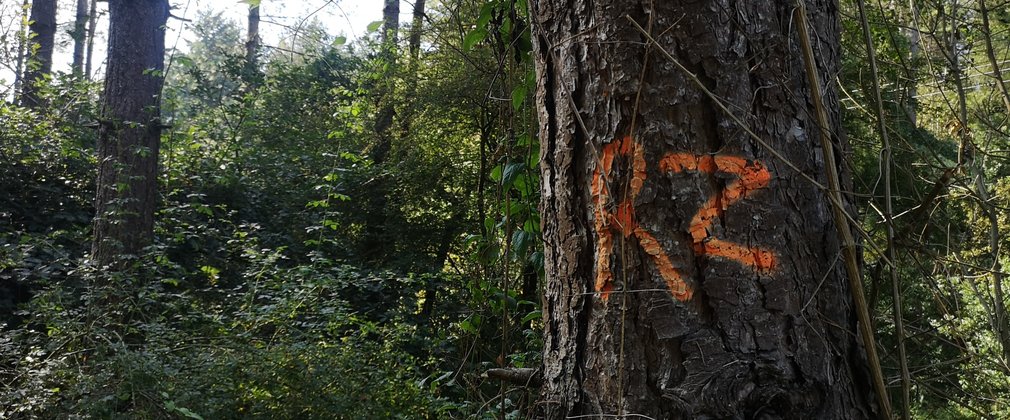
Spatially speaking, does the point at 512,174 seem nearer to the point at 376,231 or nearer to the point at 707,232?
the point at 707,232

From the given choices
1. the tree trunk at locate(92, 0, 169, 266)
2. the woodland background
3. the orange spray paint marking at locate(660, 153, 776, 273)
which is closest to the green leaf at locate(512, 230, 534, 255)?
the woodland background

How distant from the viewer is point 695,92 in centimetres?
126

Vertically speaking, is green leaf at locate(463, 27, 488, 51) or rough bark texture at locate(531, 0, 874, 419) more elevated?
green leaf at locate(463, 27, 488, 51)

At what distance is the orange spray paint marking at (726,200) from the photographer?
1232 millimetres

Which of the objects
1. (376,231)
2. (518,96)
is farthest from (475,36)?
(376,231)

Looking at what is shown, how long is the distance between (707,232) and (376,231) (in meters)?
7.91

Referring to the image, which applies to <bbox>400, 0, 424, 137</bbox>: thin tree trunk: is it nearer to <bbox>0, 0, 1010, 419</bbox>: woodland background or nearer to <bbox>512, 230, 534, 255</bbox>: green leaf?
<bbox>0, 0, 1010, 419</bbox>: woodland background

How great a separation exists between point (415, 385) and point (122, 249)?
132 inches

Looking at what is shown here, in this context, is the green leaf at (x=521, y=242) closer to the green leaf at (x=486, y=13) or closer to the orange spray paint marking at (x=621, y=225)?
the green leaf at (x=486, y=13)

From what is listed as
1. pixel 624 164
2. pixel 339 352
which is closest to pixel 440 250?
pixel 339 352

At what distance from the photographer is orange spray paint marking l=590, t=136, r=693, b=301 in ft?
4.12

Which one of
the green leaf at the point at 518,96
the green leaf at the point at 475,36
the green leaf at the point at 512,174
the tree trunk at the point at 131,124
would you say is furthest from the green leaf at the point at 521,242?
the tree trunk at the point at 131,124

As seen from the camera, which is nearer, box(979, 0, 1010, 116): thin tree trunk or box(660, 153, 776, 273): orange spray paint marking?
box(660, 153, 776, 273): orange spray paint marking

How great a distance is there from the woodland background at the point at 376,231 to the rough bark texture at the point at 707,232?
0.21m
